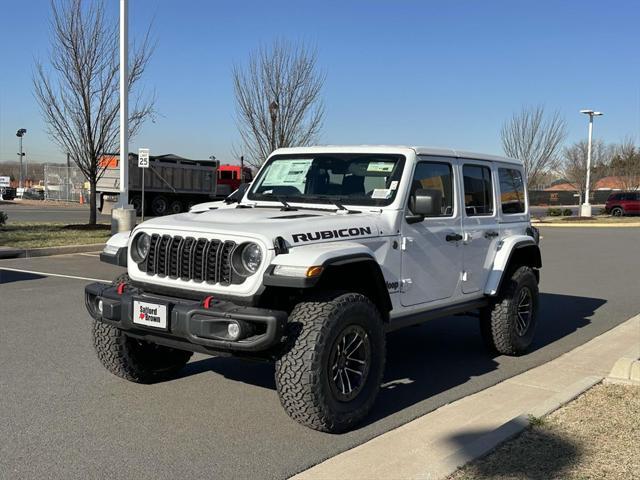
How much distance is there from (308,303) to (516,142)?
31.5m

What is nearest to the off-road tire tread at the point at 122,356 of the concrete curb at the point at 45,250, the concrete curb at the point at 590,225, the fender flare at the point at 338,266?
the fender flare at the point at 338,266

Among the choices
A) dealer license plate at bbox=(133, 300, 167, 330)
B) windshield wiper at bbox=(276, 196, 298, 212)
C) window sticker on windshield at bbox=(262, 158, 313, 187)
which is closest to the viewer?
dealer license plate at bbox=(133, 300, 167, 330)

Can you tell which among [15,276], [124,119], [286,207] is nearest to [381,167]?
[286,207]

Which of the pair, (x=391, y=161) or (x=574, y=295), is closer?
(x=391, y=161)

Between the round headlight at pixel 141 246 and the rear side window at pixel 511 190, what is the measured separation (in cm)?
350

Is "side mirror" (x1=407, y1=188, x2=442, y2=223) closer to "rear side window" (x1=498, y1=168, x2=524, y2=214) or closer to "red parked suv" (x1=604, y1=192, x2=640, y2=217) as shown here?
"rear side window" (x1=498, y1=168, x2=524, y2=214)

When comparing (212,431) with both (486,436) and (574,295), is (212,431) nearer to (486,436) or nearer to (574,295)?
(486,436)

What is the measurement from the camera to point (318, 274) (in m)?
3.86

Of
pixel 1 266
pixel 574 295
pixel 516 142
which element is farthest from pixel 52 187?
pixel 574 295

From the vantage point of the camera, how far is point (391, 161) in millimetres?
5148

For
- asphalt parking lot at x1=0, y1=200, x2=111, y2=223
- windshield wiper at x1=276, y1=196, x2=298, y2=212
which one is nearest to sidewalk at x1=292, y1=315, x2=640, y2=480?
windshield wiper at x1=276, y1=196, x2=298, y2=212

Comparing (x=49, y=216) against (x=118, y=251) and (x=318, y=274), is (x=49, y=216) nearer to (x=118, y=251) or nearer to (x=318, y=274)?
(x=118, y=251)

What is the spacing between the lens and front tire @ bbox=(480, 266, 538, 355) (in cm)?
607

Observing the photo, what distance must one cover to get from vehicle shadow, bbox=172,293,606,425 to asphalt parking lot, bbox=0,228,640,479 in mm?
12
